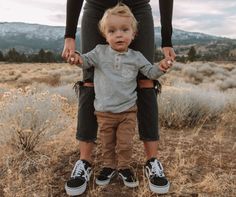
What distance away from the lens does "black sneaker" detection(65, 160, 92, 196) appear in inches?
129

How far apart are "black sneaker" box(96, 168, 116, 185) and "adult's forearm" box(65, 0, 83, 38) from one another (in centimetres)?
108

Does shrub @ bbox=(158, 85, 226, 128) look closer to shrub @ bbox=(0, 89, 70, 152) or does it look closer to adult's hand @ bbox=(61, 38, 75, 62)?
shrub @ bbox=(0, 89, 70, 152)

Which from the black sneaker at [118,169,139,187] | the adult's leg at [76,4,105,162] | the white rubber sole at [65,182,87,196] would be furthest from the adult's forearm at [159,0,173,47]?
the white rubber sole at [65,182,87,196]

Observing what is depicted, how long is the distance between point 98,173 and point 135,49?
3.51ft

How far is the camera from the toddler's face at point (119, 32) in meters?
3.25

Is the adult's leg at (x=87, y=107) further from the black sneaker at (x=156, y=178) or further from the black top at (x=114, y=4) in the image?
the black sneaker at (x=156, y=178)

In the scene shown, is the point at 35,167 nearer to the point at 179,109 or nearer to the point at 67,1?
the point at 67,1

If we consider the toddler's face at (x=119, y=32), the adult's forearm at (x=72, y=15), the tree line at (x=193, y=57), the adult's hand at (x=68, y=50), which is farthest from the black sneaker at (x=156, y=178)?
the tree line at (x=193, y=57)

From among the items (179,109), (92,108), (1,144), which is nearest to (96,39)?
(92,108)

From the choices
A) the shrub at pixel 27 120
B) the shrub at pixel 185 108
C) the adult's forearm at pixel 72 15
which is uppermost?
the adult's forearm at pixel 72 15

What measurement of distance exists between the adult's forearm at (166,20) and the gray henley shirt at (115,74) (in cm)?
22

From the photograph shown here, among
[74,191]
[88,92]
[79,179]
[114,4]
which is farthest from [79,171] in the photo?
[114,4]

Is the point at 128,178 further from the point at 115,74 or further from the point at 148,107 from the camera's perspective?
the point at 115,74

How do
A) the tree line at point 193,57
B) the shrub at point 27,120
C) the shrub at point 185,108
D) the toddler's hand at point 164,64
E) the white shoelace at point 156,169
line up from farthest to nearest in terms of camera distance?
1. the tree line at point 193,57
2. the shrub at point 185,108
3. the shrub at point 27,120
4. the white shoelace at point 156,169
5. the toddler's hand at point 164,64
